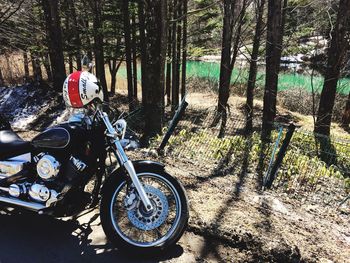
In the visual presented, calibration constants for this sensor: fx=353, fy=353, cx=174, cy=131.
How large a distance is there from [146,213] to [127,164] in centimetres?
49

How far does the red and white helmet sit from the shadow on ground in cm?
122

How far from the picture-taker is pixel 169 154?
18.6ft

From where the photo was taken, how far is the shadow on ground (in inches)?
117

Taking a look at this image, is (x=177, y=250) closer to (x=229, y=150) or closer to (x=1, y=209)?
(x=1, y=209)

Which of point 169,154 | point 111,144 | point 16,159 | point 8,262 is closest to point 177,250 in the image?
point 111,144

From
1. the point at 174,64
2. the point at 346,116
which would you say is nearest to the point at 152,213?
the point at 174,64

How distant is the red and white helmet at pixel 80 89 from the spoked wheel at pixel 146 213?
0.74m

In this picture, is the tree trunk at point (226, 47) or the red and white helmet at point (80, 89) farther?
the tree trunk at point (226, 47)

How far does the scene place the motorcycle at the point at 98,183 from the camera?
Answer: 2984mm

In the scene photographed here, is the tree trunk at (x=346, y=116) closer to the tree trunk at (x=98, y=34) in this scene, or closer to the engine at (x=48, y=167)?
the tree trunk at (x=98, y=34)

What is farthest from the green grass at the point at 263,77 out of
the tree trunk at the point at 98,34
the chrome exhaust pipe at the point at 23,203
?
the chrome exhaust pipe at the point at 23,203

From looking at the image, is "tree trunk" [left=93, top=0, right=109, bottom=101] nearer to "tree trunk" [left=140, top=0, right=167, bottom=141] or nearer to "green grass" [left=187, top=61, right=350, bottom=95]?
"tree trunk" [left=140, top=0, right=167, bottom=141]

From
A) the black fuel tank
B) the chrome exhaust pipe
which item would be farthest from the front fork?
the chrome exhaust pipe

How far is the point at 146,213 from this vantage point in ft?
10.0
